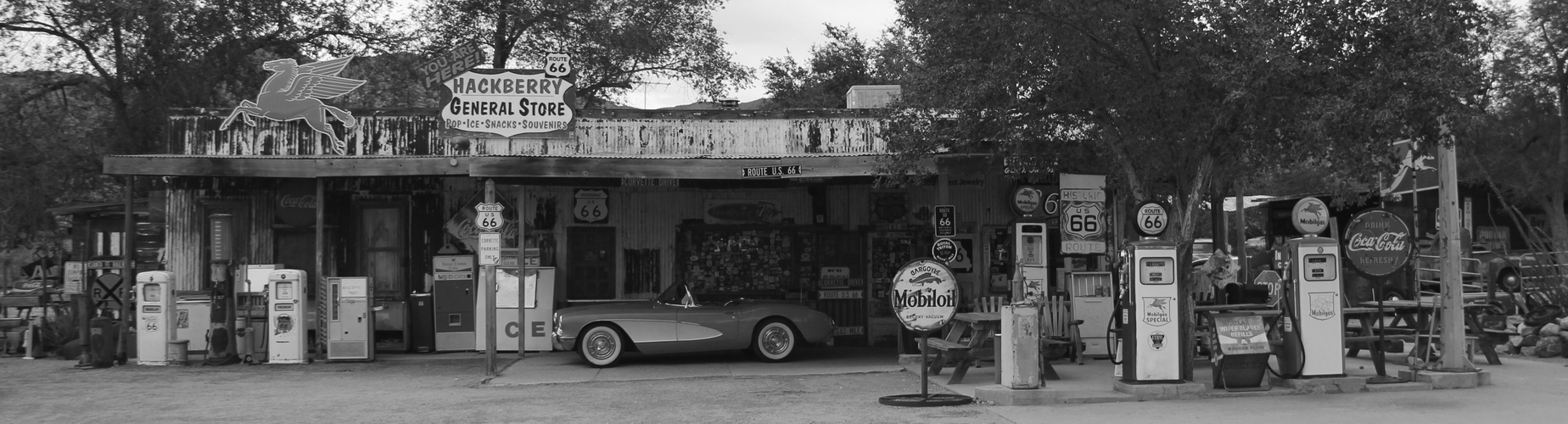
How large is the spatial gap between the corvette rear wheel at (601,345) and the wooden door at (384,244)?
4059mm

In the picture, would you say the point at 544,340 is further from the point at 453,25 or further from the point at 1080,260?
the point at 453,25

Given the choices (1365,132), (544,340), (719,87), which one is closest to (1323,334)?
(1365,132)

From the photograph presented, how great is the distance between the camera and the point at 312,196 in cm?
1611

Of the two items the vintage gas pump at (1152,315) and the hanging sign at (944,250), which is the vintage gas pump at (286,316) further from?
the vintage gas pump at (1152,315)

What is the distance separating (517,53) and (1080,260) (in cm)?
1466

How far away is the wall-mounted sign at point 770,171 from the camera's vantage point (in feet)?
44.8

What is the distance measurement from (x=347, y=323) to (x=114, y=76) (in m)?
9.76

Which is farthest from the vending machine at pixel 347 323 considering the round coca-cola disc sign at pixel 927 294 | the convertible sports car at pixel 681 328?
the round coca-cola disc sign at pixel 927 294

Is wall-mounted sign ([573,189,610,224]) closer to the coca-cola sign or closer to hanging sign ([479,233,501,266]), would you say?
hanging sign ([479,233,501,266])

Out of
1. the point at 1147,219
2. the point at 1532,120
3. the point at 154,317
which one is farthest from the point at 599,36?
the point at 1532,120

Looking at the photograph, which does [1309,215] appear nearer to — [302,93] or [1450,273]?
[1450,273]

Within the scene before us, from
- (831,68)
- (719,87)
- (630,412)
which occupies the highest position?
(831,68)

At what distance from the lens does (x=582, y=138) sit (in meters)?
16.1

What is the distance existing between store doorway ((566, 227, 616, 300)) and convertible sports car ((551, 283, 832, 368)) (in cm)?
236
